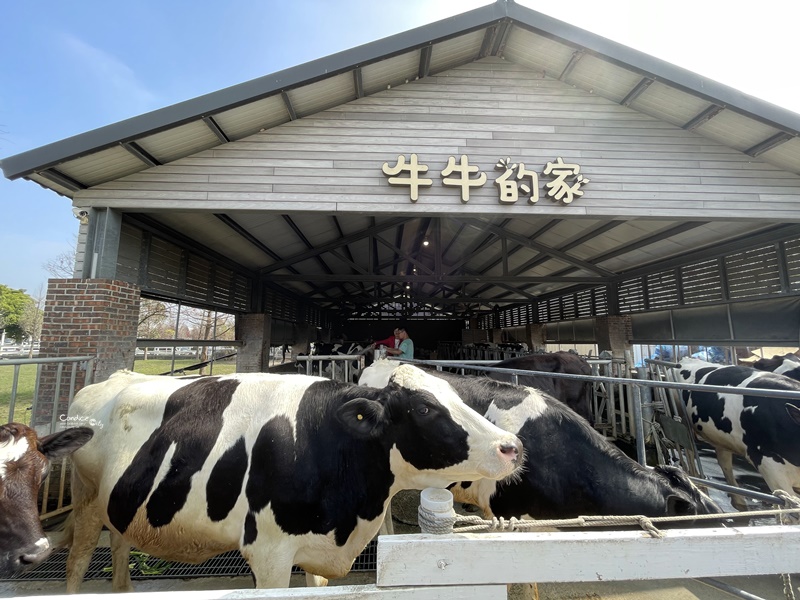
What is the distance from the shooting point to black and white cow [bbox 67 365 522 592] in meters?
1.82

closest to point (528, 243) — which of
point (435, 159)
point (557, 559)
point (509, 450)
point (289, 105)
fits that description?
point (435, 159)

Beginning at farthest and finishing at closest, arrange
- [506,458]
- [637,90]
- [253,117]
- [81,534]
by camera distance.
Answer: [637,90], [253,117], [81,534], [506,458]

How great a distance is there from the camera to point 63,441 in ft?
6.66

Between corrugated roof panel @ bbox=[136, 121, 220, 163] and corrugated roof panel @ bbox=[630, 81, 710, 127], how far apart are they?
590 cm

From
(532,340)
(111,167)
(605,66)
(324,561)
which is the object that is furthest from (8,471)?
(532,340)

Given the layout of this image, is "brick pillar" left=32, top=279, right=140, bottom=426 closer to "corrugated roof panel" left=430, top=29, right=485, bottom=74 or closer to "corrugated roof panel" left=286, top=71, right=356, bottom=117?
"corrugated roof panel" left=286, top=71, right=356, bottom=117

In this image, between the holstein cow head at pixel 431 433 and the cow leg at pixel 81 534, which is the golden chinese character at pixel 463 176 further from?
the cow leg at pixel 81 534

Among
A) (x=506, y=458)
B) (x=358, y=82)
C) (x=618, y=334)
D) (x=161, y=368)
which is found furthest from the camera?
(x=161, y=368)

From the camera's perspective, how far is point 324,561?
1944mm

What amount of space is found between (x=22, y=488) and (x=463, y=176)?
15.7 feet

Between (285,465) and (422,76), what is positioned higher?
(422,76)

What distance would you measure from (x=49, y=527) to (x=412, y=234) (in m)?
9.33

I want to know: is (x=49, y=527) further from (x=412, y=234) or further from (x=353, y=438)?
(x=412, y=234)

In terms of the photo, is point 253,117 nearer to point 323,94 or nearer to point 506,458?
point 323,94
